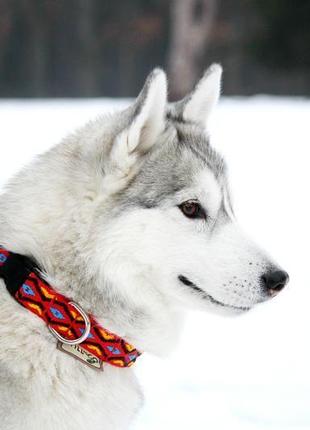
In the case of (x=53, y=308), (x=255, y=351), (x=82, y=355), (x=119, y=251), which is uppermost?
(x=119, y=251)

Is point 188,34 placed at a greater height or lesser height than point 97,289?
lesser

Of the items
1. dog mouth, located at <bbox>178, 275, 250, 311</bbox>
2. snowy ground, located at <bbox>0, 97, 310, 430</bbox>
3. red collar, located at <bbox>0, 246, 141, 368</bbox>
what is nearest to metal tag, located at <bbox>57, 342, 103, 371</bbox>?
red collar, located at <bbox>0, 246, 141, 368</bbox>

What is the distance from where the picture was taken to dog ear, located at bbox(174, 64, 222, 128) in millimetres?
2824

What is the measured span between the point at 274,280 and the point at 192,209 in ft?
1.20

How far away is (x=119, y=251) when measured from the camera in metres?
2.38

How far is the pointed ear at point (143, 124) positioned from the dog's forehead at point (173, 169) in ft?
0.19

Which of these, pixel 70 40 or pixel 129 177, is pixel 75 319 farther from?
pixel 70 40

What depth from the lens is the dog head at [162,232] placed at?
2385mm

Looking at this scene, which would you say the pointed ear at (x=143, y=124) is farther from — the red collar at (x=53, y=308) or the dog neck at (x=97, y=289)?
the red collar at (x=53, y=308)

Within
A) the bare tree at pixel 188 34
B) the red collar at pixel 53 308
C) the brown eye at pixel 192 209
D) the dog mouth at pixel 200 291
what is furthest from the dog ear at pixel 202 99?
the bare tree at pixel 188 34

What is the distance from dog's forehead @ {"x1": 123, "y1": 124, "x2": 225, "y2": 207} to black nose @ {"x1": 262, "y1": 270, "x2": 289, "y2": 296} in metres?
0.38

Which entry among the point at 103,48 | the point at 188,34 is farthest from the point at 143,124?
the point at 103,48

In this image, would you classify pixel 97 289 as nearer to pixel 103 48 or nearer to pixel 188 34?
pixel 188 34

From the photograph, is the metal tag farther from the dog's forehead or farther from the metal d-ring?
the dog's forehead
